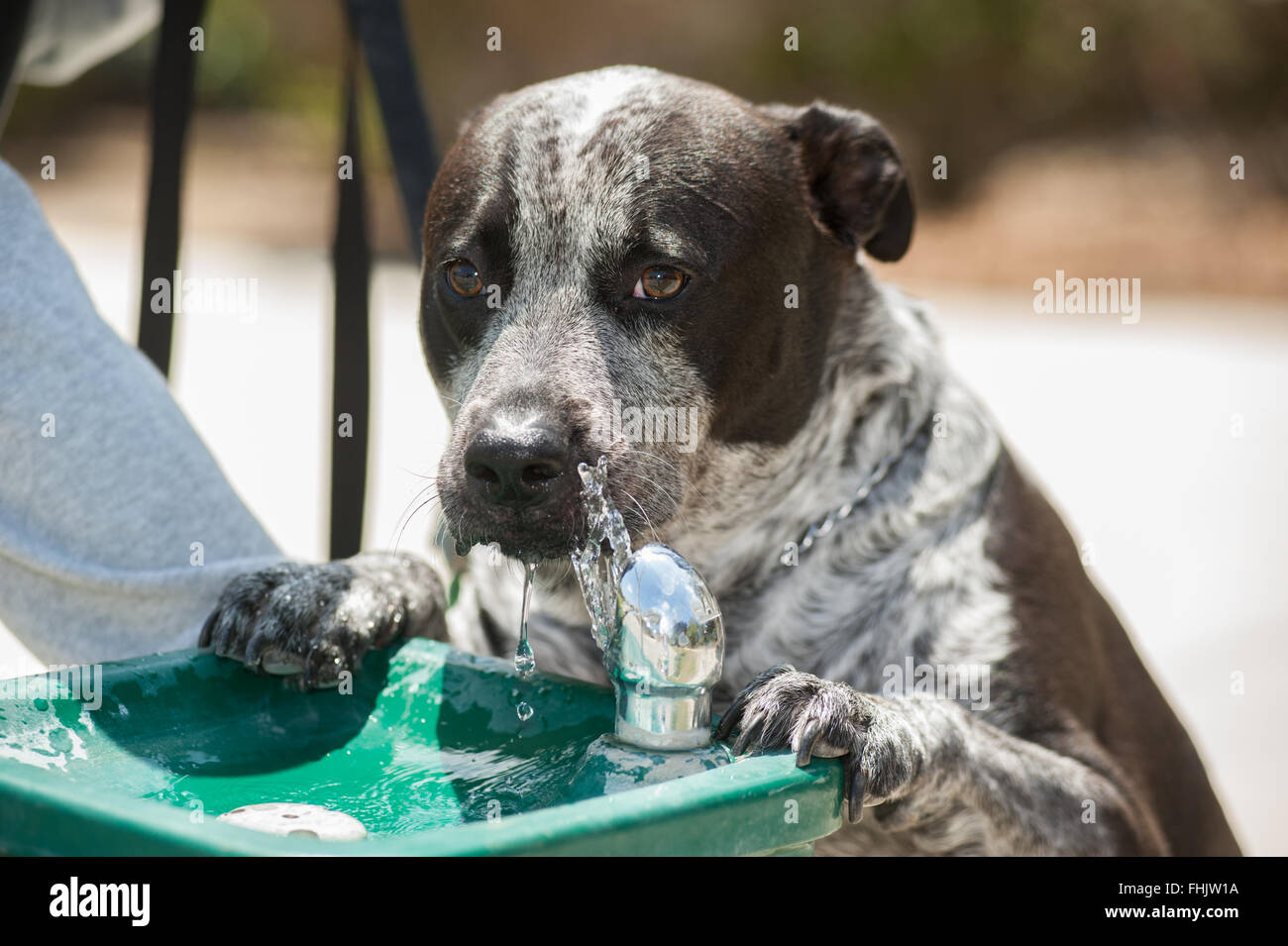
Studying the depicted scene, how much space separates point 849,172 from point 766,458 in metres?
0.59

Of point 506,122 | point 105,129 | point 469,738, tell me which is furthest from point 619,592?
point 105,129

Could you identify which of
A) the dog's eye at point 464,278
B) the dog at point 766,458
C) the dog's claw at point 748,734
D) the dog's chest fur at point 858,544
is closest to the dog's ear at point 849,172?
the dog at point 766,458

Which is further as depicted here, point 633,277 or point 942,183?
point 942,183

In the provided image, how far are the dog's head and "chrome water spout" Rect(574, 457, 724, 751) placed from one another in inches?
18.6

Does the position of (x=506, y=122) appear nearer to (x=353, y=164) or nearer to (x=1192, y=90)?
(x=353, y=164)

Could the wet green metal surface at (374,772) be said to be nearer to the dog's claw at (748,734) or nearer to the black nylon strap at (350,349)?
the dog's claw at (748,734)

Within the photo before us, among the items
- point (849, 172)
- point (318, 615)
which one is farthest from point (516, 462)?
point (849, 172)

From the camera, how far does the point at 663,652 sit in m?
1.78

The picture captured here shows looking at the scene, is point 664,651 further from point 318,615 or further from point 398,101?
point 398,101

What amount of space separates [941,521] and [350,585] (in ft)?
3.52

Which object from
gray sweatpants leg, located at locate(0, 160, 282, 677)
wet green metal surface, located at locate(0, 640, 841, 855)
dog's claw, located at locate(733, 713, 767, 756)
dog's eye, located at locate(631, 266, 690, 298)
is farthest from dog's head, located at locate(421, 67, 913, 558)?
dog's claw, located at locate(733, 713, 767, 756)

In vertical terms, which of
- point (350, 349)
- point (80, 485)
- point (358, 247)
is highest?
point (358, 247)

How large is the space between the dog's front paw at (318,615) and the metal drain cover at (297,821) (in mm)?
388
